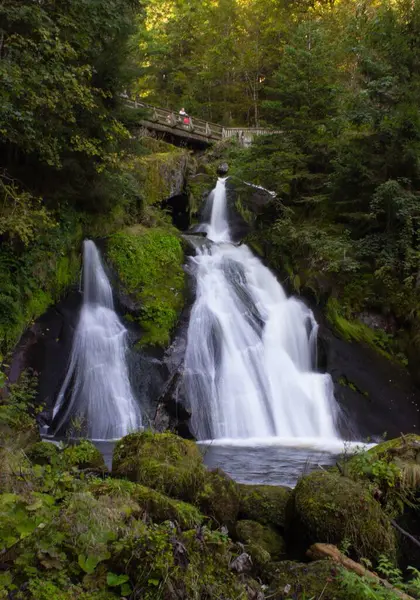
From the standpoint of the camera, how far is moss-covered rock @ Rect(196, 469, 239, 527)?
4.73 metres

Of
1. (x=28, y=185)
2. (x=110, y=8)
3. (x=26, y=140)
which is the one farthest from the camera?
(x=28, y=185)

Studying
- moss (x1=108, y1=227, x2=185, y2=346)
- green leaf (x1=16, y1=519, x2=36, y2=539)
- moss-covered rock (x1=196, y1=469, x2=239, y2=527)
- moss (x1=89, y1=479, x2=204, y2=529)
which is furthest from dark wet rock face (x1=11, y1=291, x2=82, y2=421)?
green leaf (x1=16, y1=519, x2=36, y2=539)

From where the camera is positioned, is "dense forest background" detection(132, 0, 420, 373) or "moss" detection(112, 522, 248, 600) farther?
"dense forest background" detection(132, 0, 420, 373)

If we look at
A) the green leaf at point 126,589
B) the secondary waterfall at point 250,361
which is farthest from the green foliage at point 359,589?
the secondary waterfall at point 250,361

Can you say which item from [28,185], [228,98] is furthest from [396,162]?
[228,98]

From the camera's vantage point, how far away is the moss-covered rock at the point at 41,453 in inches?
209

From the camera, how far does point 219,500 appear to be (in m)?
4.83

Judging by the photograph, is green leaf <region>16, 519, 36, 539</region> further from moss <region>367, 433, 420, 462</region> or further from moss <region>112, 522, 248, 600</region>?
moss <region>367, 433, 420, 462</region>

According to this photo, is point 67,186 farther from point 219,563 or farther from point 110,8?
point 219,563

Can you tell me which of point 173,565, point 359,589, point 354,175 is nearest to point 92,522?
point 173,565

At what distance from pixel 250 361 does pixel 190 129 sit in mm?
17165

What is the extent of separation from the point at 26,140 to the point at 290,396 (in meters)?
7.89

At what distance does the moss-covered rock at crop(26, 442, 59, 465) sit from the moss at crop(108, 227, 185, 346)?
5.29 metres

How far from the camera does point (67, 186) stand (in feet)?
37.0
